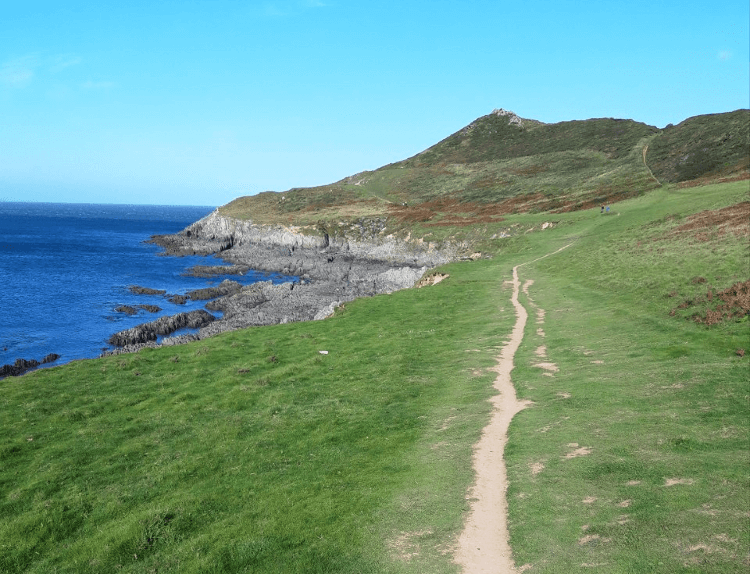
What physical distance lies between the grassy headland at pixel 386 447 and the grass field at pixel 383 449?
8 cm

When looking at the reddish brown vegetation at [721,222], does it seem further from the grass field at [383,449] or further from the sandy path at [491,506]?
the sandy path at [491,506]

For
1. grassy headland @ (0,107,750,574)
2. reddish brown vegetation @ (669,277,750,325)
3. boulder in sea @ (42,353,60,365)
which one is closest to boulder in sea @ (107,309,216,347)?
boulder in sea @ (42,353,60,365)

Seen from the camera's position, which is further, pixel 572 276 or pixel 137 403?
pixel 572 276

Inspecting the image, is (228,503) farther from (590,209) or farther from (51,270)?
(51,270)

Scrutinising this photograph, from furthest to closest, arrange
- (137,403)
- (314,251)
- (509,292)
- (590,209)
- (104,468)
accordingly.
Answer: (314,251) → (590,209) → (509,292) → (137,403) → (104,468)

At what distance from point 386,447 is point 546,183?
136 metres

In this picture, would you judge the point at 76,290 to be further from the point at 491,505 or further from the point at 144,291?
the point at 491,505

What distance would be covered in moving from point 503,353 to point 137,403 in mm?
20922

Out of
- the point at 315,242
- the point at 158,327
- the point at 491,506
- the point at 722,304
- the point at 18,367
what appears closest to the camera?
the point at 491,506

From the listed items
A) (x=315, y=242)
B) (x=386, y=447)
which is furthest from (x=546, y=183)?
(x=386, y=447)

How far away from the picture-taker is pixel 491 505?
1431 centimetres

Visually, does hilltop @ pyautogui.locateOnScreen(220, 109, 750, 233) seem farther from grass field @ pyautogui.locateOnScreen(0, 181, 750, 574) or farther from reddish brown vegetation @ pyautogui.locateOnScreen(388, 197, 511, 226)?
grass field @ pyautogui.locateOnScreen(0, 181, 750, 574)

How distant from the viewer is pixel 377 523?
14.0 meters

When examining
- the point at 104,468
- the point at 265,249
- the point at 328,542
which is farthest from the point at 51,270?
the point at 328,542
